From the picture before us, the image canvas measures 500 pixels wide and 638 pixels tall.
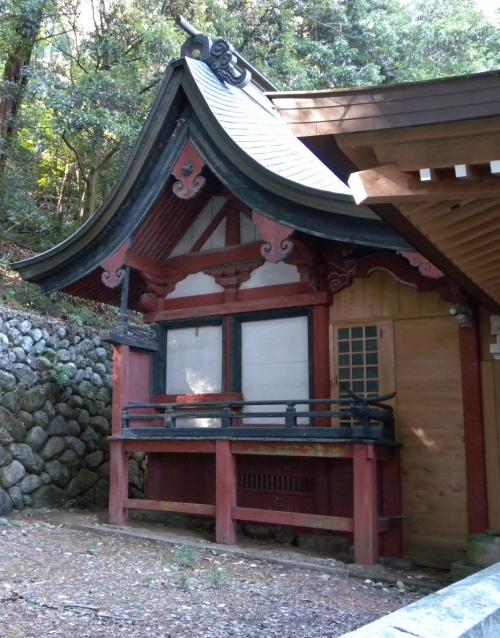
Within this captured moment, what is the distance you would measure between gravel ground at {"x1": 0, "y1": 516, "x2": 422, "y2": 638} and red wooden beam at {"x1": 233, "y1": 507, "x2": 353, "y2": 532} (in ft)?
1.76

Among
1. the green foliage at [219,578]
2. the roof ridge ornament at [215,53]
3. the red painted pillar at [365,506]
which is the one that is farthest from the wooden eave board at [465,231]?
the roof ridge ornament at [215,53]

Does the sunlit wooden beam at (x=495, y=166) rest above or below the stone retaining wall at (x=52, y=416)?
above

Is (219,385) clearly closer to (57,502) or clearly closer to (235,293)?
(235,293)

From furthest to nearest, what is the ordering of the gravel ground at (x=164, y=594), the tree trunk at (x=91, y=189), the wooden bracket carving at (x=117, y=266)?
1. the tree trunk at (x=91, y=189)
2. the wooden bracket carving at (x=117, y=266)
3. the gravel ground at (x=164, y=594)

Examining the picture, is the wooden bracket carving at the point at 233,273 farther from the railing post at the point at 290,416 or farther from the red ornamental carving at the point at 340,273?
the railing post at the point at 290,416

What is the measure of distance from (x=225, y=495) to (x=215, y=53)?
6.60m

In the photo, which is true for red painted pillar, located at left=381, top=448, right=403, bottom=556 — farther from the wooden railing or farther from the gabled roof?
the gabled roof

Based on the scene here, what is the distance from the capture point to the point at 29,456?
9.34 m

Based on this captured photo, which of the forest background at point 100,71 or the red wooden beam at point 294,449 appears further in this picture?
the forest background at point 100,71

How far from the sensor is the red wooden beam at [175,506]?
760 cm

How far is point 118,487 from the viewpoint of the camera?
8336mm

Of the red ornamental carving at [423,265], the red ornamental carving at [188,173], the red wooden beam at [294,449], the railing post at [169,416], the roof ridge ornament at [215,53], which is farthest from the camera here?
the roof ridge ornament at [215,53]

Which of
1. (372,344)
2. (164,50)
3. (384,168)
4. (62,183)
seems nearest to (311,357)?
(372,344)

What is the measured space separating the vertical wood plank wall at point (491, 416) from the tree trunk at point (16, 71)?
11461mm
